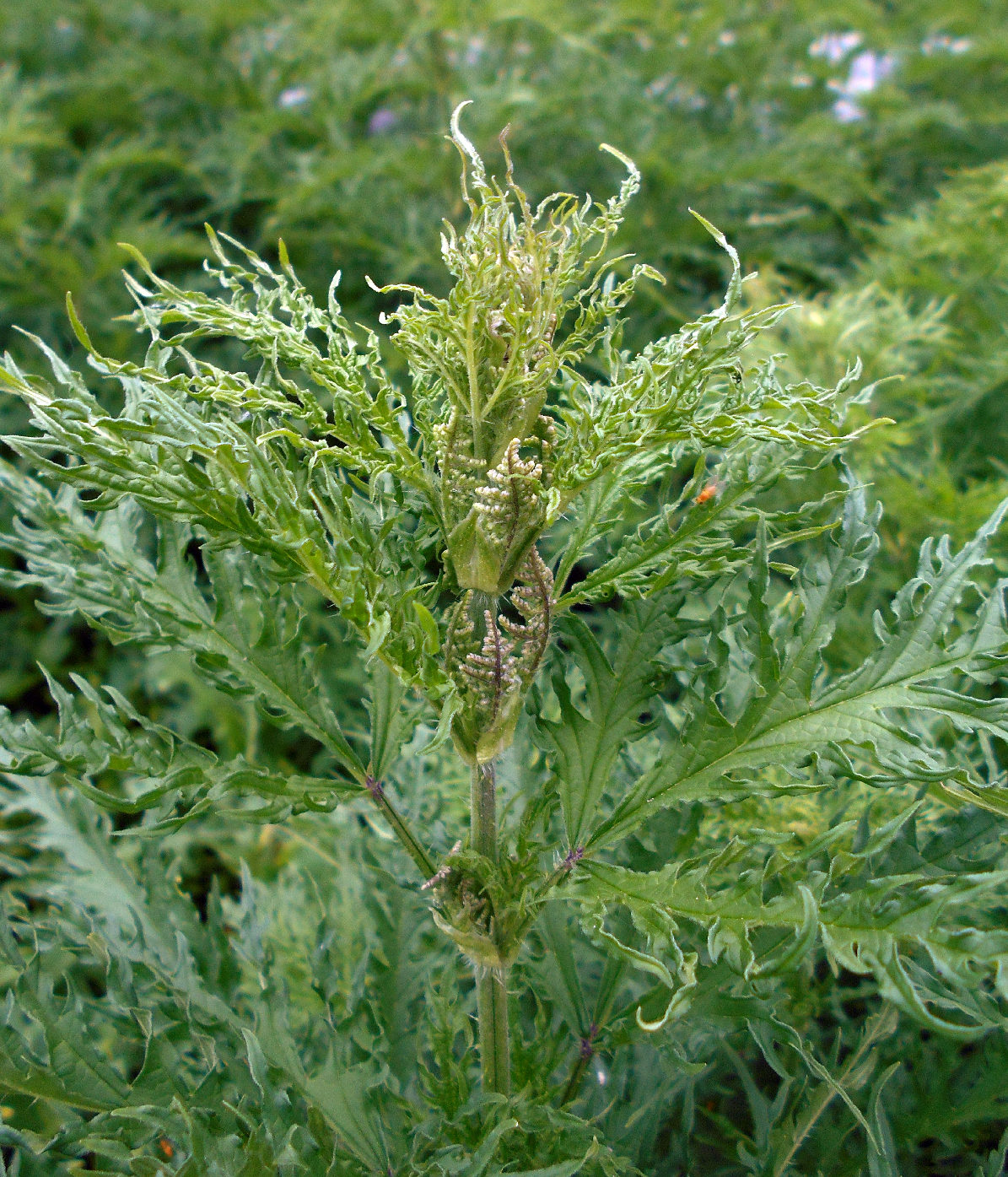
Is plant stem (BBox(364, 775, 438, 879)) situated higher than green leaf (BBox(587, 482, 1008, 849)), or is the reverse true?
green leaf (BBox(587, 482, 1008, 849))

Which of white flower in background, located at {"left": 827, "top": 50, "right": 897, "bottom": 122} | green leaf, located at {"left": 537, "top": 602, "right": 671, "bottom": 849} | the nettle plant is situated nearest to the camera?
the nettle plant

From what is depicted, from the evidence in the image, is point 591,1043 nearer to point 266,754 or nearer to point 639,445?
point 639,445

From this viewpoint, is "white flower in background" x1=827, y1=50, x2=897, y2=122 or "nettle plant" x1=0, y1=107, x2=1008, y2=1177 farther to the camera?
"white flower in background" x1=827, y1=50, x2=897, y2=122

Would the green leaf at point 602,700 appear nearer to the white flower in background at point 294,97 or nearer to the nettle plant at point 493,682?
the nettle plant at point 493,682

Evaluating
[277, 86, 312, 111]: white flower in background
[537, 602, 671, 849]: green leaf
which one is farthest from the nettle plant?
[277, 86, 312, 111]: white flower in background

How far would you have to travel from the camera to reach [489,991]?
2.08ft

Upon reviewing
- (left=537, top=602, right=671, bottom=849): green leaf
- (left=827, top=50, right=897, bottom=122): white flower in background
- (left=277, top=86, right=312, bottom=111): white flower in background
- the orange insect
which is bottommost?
(left=537, top=602, right=671, bottom=849): green leaf

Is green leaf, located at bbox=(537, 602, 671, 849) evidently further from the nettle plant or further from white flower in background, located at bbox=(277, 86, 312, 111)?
white flower in background, located at bbox=(277, 86, 312, 111)

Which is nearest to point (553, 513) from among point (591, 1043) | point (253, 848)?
point (591, 1043)

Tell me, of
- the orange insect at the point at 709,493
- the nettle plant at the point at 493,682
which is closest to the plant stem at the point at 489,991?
the nettle plant at the point at 493,682

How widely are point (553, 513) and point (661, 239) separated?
1378 millimetres

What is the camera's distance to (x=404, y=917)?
2.55 feet

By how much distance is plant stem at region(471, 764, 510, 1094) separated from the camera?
604mm

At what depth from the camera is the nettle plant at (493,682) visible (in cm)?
51
